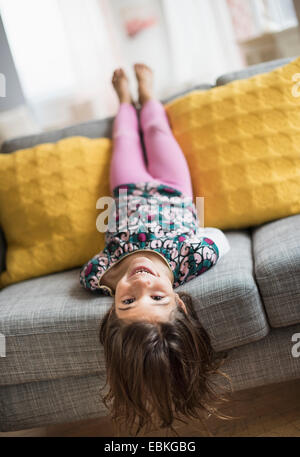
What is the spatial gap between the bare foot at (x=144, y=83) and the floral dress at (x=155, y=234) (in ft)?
1.59

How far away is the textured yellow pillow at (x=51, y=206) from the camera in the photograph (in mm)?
1824

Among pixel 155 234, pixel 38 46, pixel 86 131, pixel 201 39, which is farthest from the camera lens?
pixel 38 46

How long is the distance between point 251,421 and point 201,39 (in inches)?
150

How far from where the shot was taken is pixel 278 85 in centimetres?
180

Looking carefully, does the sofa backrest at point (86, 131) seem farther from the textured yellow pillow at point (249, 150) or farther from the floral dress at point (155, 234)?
the floral dress at point (155, 234)

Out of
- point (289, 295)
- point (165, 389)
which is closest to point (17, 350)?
point (165, 389)

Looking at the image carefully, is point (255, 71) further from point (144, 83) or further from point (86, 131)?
point (86, 131)

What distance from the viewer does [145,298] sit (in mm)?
1297

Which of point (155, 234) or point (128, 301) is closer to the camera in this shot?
point (128, 301)

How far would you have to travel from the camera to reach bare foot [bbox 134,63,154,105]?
2.13m

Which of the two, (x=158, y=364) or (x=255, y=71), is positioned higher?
(x=255, y=71)

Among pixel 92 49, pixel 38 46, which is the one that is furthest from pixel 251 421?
pixel 38 46

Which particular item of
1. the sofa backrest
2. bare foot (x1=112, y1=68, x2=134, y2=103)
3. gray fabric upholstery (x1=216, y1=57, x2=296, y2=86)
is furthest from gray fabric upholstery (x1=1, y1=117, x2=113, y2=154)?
gray fabric upholstery (x1=216, y1=57, x2=296, y2=86)

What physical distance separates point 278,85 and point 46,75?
352 centimetres
